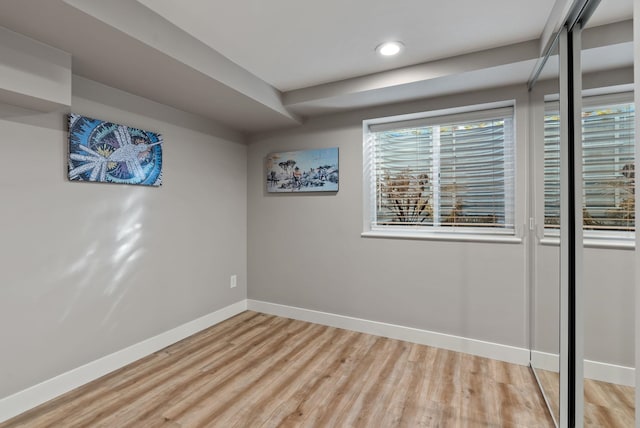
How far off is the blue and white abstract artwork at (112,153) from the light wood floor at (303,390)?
144 centimetres

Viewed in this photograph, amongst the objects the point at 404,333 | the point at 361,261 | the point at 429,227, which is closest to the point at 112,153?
the point at 361,261

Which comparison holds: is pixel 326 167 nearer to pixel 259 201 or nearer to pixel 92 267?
pixel 259 201

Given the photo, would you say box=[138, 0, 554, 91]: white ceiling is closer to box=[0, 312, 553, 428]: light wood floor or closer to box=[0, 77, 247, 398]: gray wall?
box=[0, 77, 247, 398]: gray wall

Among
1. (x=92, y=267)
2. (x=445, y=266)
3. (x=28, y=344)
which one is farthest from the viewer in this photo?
(x=445, y=266)

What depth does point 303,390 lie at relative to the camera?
6.84 feet

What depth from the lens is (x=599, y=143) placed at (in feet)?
4.17

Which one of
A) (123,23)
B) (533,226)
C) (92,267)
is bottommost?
(92,267)

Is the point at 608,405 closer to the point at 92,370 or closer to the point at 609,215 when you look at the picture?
the point at 609,215

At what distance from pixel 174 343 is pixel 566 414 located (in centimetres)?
281

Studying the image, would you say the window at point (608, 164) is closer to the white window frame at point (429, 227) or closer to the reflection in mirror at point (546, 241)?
the reflection in mirror at point (546, 241)

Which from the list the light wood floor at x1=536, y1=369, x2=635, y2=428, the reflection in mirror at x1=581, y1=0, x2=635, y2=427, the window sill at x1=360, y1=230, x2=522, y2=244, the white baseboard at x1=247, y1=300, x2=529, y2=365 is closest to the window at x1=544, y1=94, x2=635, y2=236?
the reflection in mirror at x1=581, y1=0, x2=635, y2=427

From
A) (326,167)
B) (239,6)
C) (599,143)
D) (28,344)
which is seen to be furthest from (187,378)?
(599,143)

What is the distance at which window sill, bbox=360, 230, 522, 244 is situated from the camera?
2.49 metres

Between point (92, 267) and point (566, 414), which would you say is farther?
point (92, 267)
